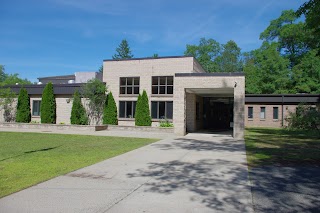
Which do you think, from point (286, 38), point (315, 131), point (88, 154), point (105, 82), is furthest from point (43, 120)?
point (286, 38)

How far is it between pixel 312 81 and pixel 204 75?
2778 centimetres

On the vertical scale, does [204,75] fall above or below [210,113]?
above

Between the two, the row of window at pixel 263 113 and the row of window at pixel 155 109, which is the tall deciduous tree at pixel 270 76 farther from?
the row of window at pixel 155 109

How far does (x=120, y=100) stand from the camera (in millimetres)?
26594

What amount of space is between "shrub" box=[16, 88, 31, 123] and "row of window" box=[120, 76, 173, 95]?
361 inches

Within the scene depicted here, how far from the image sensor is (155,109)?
2548 cm

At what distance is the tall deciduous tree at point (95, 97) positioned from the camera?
83.6 ft

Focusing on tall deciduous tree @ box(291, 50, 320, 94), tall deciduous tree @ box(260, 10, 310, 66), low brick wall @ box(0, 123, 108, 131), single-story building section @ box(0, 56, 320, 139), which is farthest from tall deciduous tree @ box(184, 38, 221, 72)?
low brick wall @ box(0, 123, 108, 131)

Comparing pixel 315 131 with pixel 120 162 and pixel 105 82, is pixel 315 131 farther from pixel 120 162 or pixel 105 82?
pixel 105 82

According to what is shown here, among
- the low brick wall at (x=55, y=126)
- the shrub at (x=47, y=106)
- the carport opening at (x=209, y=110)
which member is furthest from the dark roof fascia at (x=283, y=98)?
the shrub at (x=47, y=106)

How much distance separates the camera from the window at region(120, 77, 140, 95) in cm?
2639

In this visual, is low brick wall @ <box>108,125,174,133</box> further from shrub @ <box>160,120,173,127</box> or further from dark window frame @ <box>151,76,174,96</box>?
dark window frame @ <box>151,76,174,96</box>

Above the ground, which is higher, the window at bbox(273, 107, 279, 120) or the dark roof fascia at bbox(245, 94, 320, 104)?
the dark roof fascia at bbox(245, 94, 320, 104)

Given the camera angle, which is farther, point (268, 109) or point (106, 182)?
point (268, 109)
